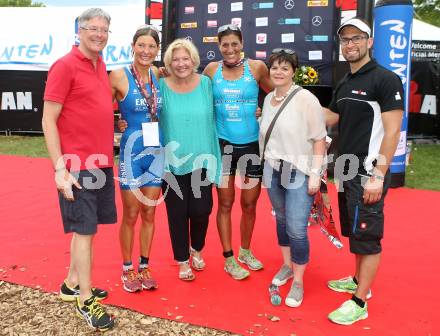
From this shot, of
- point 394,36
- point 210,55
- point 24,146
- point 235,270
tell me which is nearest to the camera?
point 235,270

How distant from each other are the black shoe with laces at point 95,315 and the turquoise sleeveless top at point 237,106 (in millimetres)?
1395

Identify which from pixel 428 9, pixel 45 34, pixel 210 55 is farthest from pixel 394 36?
pixel 428 9

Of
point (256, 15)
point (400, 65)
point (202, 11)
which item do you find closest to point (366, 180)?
point (400, 65)

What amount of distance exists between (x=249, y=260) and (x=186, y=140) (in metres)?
1.14

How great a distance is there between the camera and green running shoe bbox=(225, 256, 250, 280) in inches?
132

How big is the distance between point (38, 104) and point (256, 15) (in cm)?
638

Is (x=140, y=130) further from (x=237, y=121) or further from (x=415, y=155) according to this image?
(x=415, y=155)

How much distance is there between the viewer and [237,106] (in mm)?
3184

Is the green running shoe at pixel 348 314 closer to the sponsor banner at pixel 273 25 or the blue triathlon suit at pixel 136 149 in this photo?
the blue triathlon suit at pixel 136 149

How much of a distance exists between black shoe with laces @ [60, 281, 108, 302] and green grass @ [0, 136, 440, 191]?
495cm

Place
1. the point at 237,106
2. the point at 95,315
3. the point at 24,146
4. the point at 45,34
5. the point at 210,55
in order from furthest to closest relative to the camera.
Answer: the point at 45,34 < the point at 24,146 < the point at 210,55 < the point at 237,106 < the point at 95,315

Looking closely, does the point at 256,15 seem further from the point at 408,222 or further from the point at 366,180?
the point at 366,180

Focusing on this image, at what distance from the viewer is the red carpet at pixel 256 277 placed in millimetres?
2785

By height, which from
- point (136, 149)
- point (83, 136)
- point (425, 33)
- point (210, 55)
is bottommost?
point (136, 149)
